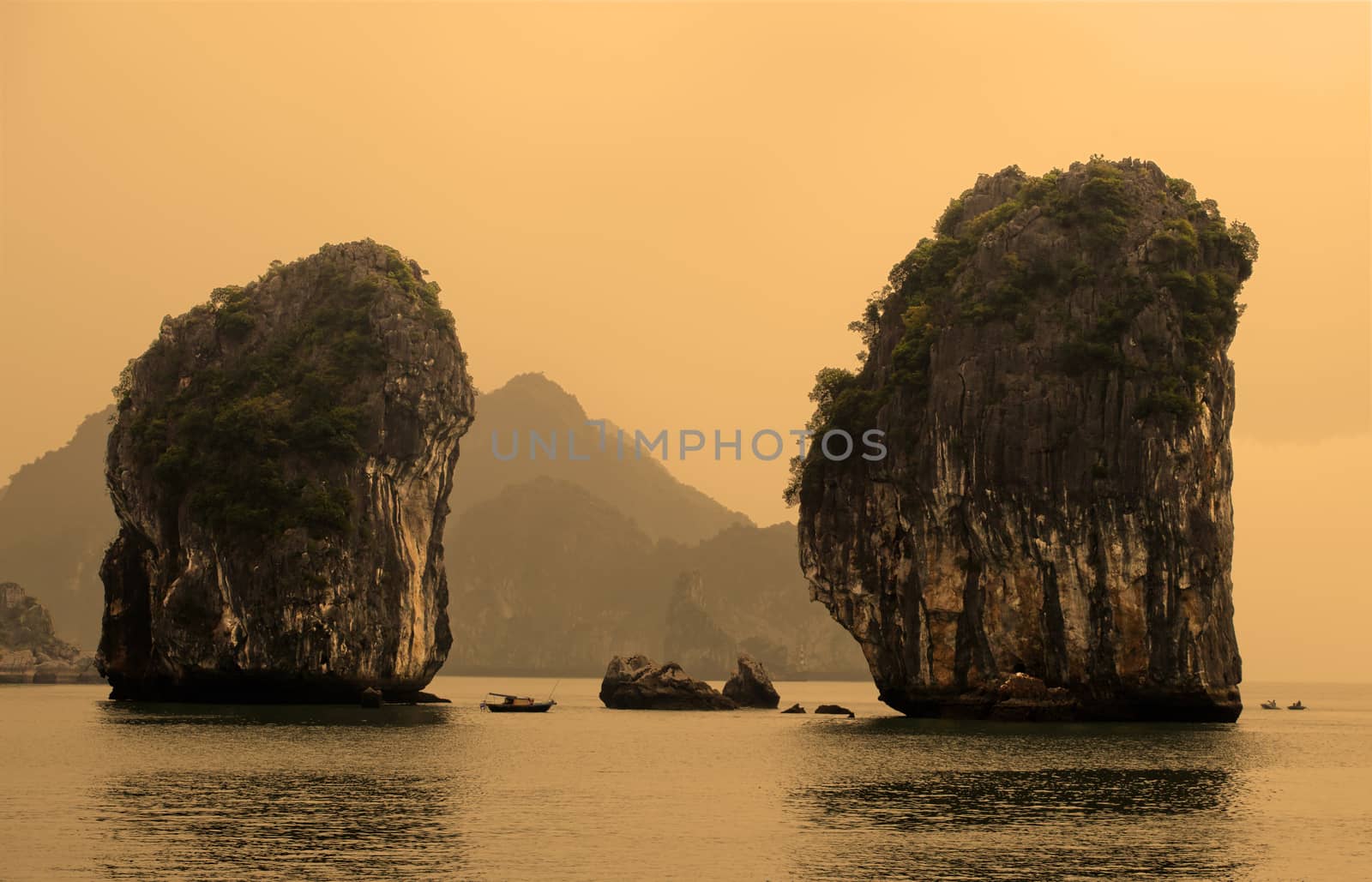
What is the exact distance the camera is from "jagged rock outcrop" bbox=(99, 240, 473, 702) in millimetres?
76125

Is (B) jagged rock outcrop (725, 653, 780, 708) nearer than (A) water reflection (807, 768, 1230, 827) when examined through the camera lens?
No

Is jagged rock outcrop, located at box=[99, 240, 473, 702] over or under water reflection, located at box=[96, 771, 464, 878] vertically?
over

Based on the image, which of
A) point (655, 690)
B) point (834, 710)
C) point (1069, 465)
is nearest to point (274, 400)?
point (655, 690)

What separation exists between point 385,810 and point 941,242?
51.4 metres

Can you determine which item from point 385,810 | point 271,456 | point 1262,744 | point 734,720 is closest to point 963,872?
point 385,810

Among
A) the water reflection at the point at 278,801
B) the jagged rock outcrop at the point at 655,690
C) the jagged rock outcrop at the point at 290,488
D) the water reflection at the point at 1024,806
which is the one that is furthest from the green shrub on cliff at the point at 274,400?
the water reflection at the point at 1024,806

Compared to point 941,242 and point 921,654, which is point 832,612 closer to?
point 921,654

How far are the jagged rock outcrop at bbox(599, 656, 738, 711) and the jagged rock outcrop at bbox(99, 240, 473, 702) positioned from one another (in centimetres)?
1153

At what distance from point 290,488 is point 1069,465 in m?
39.5

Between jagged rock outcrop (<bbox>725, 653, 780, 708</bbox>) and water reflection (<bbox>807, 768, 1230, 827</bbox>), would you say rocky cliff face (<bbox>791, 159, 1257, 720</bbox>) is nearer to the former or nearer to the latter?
jagged rock outcrop (<bbox>725, 653, 780, 708</bbox>)

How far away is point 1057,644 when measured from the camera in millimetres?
67875

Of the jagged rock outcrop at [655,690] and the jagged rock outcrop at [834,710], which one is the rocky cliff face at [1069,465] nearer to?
the jagged rock outcrop at [834,710]

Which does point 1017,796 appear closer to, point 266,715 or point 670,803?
point 670,803

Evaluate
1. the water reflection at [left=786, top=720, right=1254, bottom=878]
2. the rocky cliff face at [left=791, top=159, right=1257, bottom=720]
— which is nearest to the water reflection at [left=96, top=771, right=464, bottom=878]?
the water reflection at [left=786, top=720, right=1254, bottom=878]
